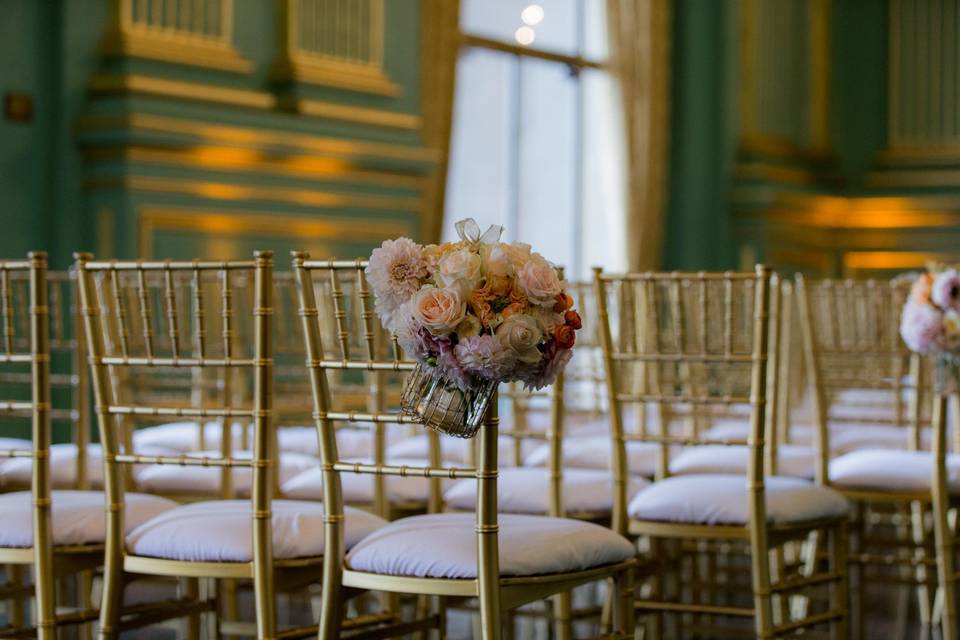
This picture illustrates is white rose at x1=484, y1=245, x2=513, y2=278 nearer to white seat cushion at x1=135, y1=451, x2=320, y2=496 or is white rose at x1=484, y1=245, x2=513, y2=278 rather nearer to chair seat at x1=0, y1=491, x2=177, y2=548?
chair seat at x1=0, y1=491, x2=177, y2=548

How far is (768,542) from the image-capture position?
11.5 ft

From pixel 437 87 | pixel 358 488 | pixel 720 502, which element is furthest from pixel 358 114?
pixel 720 502

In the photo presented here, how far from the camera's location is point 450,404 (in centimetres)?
253

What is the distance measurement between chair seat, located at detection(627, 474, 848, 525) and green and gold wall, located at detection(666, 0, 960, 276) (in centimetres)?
601

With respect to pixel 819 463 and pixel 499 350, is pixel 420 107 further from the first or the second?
pixel 499 350

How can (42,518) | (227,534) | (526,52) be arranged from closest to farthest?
1. (227,534)
2. (42,518)
3. (526,52)

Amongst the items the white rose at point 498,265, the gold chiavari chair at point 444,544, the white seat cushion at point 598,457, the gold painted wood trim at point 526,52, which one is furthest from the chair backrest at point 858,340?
the gold painted wood trim at point 526,52

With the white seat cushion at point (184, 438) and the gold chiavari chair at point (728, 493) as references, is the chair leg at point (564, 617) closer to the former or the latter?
the gold chiavari chair at point (728, 493)

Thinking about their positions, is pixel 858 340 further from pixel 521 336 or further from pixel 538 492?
pixel 521 336

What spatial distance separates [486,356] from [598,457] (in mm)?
2093

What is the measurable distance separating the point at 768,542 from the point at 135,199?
3.62m

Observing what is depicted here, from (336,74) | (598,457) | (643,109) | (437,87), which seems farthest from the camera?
(643,109)

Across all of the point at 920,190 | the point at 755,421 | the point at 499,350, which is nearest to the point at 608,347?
the point at 755,421

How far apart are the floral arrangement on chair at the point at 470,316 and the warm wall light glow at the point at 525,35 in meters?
6.42
